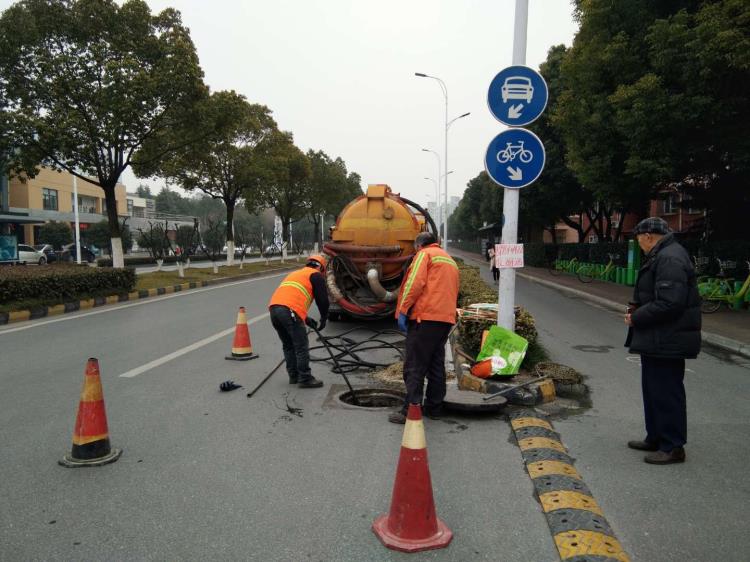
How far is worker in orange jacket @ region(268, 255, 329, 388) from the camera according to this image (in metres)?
6.12

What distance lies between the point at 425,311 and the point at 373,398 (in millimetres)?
1553

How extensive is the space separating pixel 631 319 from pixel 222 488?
3.01 meters

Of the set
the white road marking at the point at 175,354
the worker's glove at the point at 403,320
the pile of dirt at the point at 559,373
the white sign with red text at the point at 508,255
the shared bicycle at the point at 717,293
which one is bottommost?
the white road marking at the point at 175,354

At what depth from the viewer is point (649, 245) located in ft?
13.5

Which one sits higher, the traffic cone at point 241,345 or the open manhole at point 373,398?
the traffic cone at point 241,345

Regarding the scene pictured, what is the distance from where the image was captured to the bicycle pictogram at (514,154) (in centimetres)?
612

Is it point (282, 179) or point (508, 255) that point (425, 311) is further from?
point (282, 179)

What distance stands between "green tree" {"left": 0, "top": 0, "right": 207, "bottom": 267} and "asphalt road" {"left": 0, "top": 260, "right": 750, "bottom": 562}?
11567 mm

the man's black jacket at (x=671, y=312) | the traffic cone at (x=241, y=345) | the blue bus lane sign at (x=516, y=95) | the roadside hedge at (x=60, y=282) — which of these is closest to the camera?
the man's black jacket at (x=671, y=312)

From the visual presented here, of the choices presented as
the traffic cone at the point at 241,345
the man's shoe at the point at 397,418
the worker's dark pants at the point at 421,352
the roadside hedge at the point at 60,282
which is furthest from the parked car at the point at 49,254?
the worker's dark pants at the point at 421,352

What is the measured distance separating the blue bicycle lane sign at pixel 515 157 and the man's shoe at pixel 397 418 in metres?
2.79

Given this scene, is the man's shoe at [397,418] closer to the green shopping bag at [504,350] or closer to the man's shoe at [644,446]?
the green shopping bag at [504,350]

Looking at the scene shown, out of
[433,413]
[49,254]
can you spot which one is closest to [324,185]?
[49,254]

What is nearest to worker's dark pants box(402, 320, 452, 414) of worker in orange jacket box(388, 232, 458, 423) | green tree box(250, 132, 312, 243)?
worker in orange jacket box(388, 232, 458, 423)
